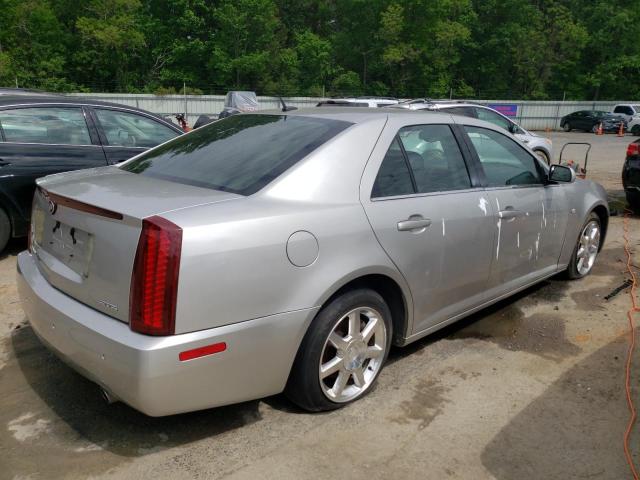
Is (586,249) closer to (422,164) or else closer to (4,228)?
(422,164)

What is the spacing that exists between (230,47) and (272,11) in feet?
16.0

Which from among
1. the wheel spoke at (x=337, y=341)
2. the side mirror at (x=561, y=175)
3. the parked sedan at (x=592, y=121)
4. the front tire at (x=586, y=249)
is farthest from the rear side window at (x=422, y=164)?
the parked sedan at (x=592, y=121)

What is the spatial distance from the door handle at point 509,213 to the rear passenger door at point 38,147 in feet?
13.3

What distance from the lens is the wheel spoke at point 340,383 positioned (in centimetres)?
308

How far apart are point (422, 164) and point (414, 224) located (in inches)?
19.1

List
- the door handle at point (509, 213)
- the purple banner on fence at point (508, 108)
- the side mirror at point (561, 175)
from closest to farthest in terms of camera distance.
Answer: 1. the door handle at point (509, 213)
2. the side mirror at point (561, 175)
3. the purple banner on fence at point (508, 108)

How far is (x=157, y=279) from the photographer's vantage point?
2.40 m

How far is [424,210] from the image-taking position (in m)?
3.37

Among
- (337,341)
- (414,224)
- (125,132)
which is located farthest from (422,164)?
(125,132)

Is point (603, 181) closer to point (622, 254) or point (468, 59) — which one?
point (622, 254)

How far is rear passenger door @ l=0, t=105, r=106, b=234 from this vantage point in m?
5.40

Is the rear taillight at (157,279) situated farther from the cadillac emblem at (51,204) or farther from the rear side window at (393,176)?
the rear side window at (393,176)

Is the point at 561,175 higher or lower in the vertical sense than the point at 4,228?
higher

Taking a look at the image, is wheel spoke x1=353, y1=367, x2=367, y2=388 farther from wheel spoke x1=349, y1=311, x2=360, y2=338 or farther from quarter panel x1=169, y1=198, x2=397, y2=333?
quarter panel x1=169, y1=198, x2=397, y2=333
